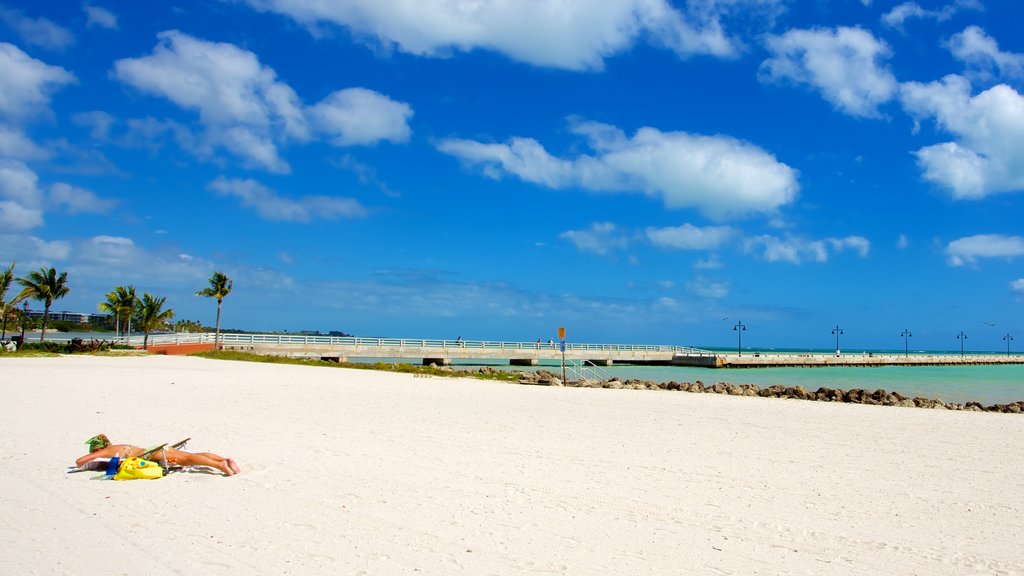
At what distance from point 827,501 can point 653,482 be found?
1.89 metres

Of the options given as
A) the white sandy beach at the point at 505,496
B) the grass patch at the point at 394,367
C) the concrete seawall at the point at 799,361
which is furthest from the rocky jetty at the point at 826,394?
the concrete seawall at the point at 799,361

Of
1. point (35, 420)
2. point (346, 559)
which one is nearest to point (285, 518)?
point (346, 559)

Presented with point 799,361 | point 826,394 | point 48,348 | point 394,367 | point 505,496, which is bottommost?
point 505,496

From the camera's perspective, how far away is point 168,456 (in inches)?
313

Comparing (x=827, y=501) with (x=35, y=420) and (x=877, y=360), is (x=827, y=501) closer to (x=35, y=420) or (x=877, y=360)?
(x=35, y=420)

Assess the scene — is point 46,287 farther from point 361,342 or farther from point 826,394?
point 826,394

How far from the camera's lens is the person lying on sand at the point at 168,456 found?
7.80m

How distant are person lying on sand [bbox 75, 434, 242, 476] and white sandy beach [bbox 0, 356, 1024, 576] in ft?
0.77

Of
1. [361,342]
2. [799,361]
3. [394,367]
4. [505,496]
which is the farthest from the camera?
[799,361]

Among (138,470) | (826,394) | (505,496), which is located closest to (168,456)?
(138,470)

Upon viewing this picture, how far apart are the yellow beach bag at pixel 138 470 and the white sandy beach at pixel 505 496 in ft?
0.50

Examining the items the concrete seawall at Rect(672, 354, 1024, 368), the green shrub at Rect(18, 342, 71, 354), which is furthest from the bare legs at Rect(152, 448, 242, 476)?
the concrete seawall at Rect(672, 354, 1024, 368)

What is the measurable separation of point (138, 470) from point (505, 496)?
4.16m

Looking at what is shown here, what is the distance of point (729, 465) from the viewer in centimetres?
931
